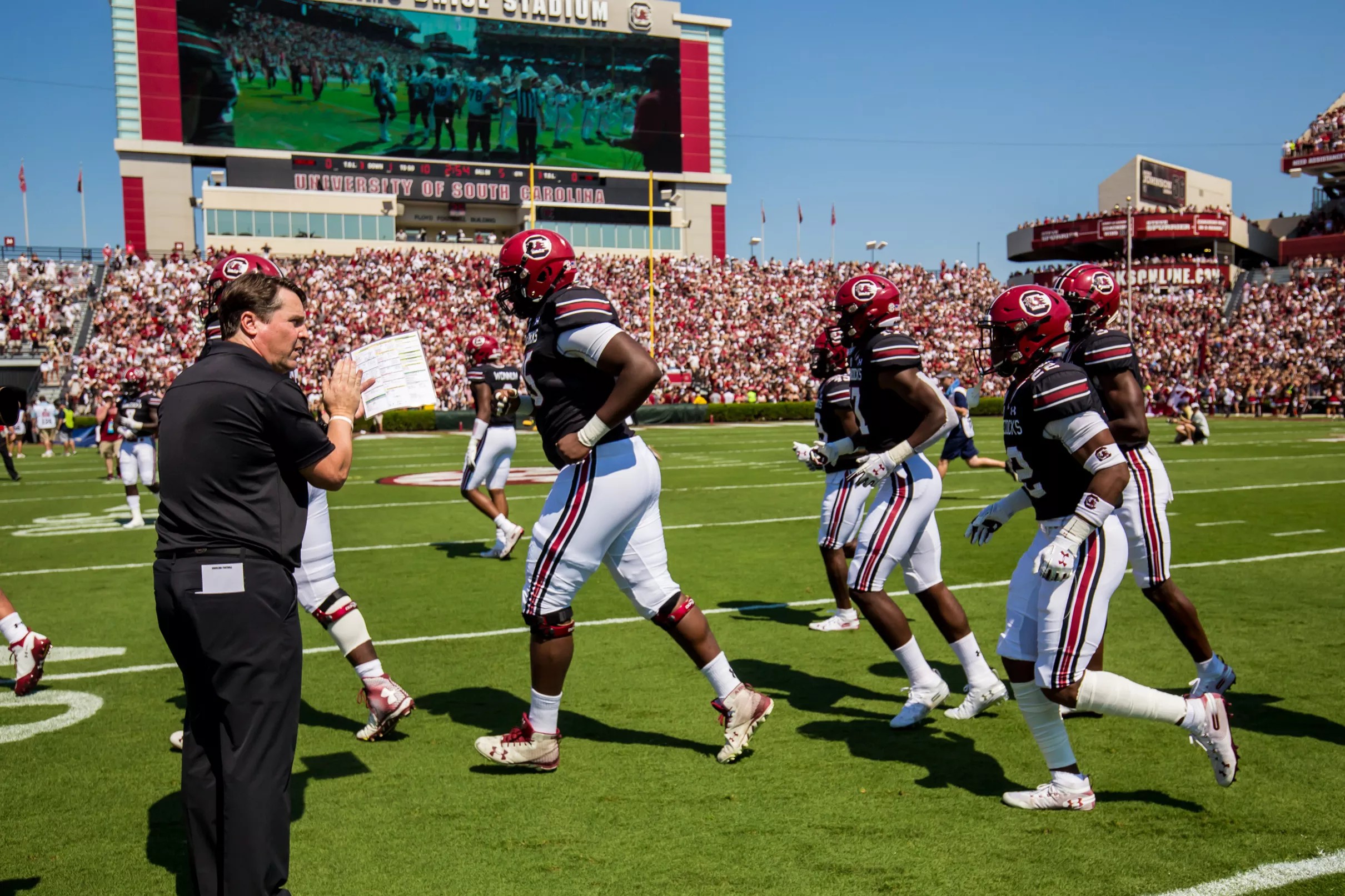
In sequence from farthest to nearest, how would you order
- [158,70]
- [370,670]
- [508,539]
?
[158,70] → [508,539] → [370,670]

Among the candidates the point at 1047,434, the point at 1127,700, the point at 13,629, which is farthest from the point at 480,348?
the point at 1127,700

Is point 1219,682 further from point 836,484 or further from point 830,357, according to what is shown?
point 830,357

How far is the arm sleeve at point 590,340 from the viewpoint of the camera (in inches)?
175

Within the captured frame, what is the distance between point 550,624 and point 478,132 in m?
51.1

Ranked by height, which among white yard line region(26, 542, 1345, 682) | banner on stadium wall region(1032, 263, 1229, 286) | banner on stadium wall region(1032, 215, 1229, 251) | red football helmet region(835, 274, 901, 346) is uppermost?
banner on stadium wall region(1032, 215, 1229, 251)

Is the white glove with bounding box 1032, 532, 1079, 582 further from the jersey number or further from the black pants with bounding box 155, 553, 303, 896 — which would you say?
the black pants with bounding box 155, 553, 303, 896

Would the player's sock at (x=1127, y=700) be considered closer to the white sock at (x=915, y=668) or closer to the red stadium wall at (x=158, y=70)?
the white sock at (x=915, y=668)

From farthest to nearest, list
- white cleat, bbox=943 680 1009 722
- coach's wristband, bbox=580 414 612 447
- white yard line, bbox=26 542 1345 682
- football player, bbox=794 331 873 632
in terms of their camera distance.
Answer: football player, bbox=794 331 873 632 → white yard line, bbox=26 542 1345 682 → white cleat, bbox=943 680 1009 722 → coach's wristband, bbox=580 414 612 447

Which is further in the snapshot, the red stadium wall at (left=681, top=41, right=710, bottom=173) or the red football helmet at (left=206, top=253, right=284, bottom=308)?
the red stadium wall at (left=681, top=41, right=710, bottom=173)

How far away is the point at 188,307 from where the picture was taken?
117ft

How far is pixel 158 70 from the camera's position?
4900cm

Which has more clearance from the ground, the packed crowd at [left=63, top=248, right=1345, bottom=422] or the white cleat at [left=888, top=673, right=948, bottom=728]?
the packed crowd at [left=63, top=248, right=1345, bottom=422]

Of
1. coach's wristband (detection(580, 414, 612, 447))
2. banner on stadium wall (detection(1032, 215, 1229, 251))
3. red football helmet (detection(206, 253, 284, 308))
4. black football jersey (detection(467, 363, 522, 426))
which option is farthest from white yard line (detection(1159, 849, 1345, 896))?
banner on stadium wall (detection(1032, 215, 1229, 251))

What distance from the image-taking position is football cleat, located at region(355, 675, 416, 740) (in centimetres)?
491
